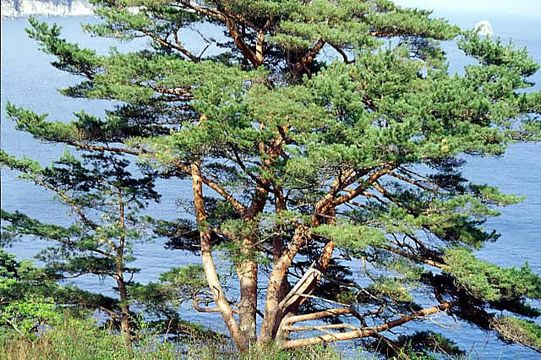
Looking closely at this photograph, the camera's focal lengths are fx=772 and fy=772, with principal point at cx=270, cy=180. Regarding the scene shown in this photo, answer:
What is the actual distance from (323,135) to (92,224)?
4380 mm

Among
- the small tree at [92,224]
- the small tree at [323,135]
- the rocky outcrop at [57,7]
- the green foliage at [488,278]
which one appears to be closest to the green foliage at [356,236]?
the small tree at [323,135]

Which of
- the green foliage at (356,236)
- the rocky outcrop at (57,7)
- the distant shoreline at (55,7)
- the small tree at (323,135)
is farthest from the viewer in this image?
the rocky outcrop at (57,7)

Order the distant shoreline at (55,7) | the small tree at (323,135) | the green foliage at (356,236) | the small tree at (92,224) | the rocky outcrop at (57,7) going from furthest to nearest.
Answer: the rocky outcrop at (57,7)
the distant shoreline at (55,7)
the small tree at (92,224)
the small tree at (323,135)
the green foliage at (356,236)

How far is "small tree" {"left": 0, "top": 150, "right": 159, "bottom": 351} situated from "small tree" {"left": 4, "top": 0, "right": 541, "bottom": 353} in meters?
0.53

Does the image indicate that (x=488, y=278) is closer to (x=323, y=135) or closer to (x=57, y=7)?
(x=323, y=135)

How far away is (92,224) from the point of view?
11.0 m

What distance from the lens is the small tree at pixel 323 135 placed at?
26.7ft

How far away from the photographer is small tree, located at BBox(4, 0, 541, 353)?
26.7 feet

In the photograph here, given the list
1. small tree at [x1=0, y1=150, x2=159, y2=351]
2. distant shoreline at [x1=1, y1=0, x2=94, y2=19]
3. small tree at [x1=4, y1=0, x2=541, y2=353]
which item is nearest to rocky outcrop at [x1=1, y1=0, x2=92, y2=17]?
distant shoreline at [x1=1, y1=0, x2=94, y2=19]

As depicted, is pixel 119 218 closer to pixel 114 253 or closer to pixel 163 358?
pixel 114 253

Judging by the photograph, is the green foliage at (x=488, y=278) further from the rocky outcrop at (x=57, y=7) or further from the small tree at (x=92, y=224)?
the rocky outcrop at (x=57, y=7)

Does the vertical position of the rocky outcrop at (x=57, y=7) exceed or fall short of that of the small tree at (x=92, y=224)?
it exceeds it

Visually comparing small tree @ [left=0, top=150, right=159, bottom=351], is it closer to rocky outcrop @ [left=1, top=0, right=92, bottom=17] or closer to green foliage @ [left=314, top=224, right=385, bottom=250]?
green foliage @ [left=314, top=224, right=385, bottom=250]

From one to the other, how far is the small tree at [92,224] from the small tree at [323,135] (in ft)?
1.75
